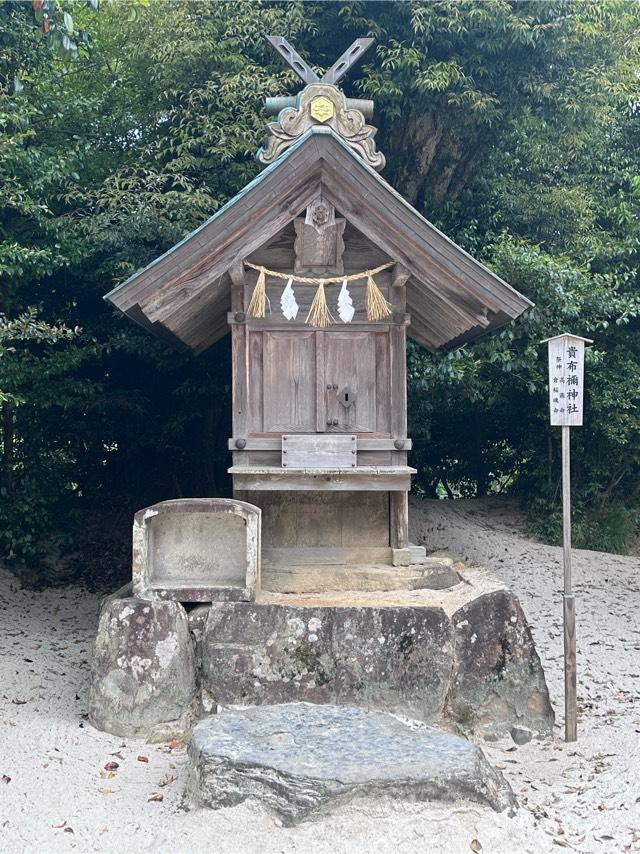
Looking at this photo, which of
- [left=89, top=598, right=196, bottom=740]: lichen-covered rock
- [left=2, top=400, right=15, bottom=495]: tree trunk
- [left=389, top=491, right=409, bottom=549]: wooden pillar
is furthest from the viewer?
[left=2, top=400, right=15, bottom=495]: tree trunk

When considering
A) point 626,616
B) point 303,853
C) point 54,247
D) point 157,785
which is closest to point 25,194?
point 54,247

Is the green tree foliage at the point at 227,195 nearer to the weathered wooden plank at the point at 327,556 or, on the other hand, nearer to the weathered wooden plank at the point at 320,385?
the weathered wooden plank at the point at 320,385

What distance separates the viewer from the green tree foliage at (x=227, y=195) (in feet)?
35.4

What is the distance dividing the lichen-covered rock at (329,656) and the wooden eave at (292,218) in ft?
8.60

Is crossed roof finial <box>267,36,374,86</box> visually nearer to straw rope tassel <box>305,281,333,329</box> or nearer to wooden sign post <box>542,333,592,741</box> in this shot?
straw rope tassel <box>305,281,333,329</box>

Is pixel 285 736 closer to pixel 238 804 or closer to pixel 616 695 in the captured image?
pixel 238 804

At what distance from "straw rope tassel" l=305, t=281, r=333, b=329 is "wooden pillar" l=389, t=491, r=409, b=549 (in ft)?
5.48

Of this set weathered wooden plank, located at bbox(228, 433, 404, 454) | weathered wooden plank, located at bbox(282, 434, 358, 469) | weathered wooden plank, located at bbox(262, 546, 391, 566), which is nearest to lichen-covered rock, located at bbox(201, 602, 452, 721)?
weathered wooden plank, located at bbox(262, 546, 391, 566)

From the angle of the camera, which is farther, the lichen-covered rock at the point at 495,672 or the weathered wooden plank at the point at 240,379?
the weathered wooden plank at the point at 240,379

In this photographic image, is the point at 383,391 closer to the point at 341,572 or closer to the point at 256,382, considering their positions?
the point at 256,382

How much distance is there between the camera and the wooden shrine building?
6.93 metres

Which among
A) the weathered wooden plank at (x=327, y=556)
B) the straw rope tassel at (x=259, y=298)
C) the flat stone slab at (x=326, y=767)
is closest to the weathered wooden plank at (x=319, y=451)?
the weathered wooden plank at (x=327, y=556)

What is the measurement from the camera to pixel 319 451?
7094mm

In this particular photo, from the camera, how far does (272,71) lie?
11.5 metres
